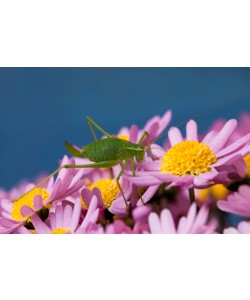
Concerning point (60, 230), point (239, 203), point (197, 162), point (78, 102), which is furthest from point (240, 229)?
point (78, 102)

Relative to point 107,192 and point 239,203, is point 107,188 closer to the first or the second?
point 107,192

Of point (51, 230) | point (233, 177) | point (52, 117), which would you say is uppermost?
point (52, 117)

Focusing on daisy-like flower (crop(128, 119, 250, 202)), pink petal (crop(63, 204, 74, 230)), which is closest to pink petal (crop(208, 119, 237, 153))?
daisy-like flower (crop(128, 119, 250, 202))

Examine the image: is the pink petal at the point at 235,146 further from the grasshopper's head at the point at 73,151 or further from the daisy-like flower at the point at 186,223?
the grasshopper's head at the point at 73,151

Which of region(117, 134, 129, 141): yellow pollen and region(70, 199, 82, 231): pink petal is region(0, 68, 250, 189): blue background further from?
region(70, 199, 82, 231): pink petal

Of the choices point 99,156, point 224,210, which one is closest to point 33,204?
point 99,156

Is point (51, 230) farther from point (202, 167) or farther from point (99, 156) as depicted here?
point (202, 167)
